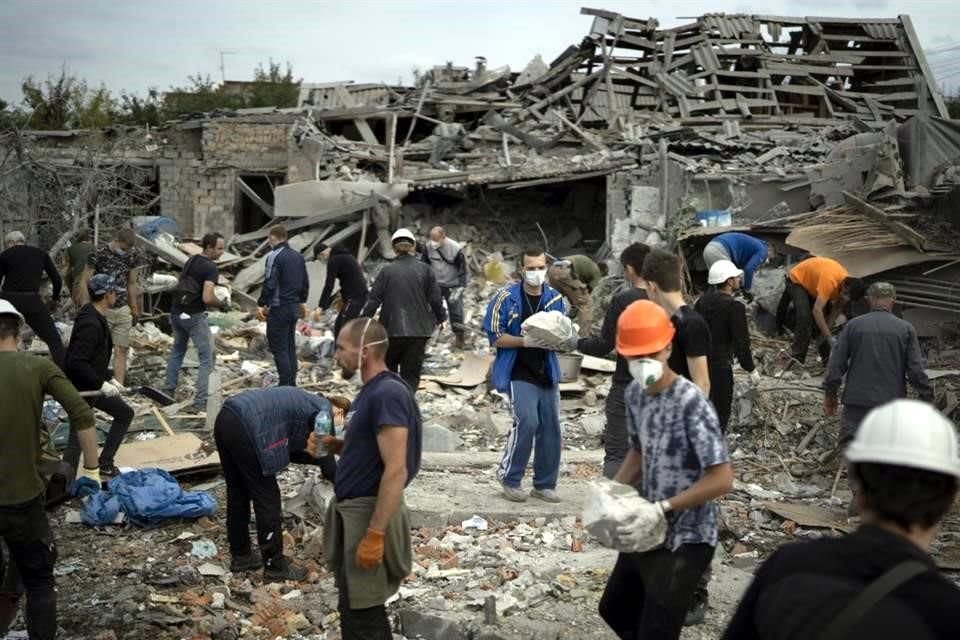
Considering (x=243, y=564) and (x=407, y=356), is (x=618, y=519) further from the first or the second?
(x=407, y=356)

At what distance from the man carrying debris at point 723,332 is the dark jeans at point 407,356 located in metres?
2.92

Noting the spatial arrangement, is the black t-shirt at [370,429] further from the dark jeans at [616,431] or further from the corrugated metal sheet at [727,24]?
the corrugated metal sheet at [727,24]

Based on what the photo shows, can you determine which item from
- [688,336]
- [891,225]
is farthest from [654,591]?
[891,225]

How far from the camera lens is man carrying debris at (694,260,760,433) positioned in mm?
5898

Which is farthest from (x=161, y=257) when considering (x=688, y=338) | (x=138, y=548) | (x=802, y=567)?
(x=802, y=567)

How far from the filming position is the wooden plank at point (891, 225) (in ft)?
36.5

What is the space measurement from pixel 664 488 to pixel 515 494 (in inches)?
122

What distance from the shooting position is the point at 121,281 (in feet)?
33.3

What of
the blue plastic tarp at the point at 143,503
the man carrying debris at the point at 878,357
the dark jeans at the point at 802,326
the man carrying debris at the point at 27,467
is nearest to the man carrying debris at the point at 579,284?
the dark jeans at the point at 802,326

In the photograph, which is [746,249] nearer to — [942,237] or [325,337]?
[942,237]

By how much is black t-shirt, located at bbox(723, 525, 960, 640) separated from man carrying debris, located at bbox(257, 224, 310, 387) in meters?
7.74

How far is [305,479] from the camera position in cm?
739

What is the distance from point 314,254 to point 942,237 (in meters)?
9.90

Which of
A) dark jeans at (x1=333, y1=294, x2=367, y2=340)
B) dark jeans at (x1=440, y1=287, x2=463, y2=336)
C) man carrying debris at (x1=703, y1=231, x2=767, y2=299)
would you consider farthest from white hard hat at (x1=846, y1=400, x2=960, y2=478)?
dark jeans at (x1=440, y1=287, x2=463, y2=336)
